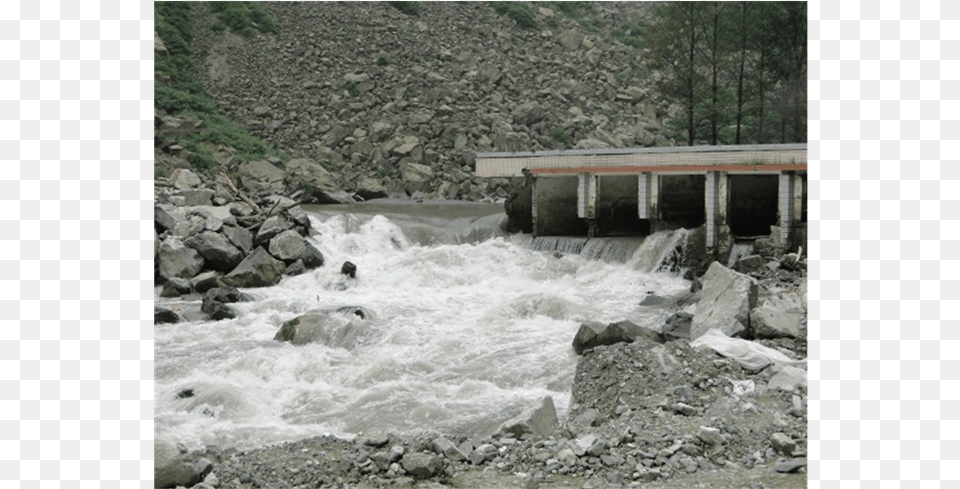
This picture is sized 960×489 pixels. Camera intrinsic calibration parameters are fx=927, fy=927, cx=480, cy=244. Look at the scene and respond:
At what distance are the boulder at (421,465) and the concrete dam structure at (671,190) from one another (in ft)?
40.2

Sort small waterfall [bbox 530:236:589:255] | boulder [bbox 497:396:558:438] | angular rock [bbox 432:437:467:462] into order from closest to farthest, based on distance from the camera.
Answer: angular rock [bbox 432:437:467:462], boulder [bbox 497:396:558:438], small waterfall [bbox 530:236:589:255]

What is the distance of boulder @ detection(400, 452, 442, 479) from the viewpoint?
748 centimetres

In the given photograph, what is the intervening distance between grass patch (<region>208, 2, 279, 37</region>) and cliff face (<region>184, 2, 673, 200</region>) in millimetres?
504

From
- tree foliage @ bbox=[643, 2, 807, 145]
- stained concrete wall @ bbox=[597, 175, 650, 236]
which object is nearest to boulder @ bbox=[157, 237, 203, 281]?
stained concrete wall @ bbox=[597, 175, 650, 236]

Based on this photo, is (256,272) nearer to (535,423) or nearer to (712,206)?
(712,206)

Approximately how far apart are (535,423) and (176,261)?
12073 millimetres

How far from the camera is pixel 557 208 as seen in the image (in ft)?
74.1

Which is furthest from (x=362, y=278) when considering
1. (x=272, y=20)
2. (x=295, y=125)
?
(x=272, y=20)

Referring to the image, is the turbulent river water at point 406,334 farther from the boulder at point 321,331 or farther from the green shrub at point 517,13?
the green shrub at point 517,13

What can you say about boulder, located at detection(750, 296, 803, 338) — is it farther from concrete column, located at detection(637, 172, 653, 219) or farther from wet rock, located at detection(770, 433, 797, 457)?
concrete column, located at detection(637, 172, 653, 219)

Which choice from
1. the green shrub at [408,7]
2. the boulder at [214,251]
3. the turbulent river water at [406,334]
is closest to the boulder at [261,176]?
the turbulent river water at [406,334]

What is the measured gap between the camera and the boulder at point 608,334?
474 inches

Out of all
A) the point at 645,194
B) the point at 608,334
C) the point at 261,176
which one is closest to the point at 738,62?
the point at 645,194

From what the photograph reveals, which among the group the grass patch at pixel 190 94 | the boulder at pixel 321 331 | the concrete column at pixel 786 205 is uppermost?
the grass patch at pixel 190 94
